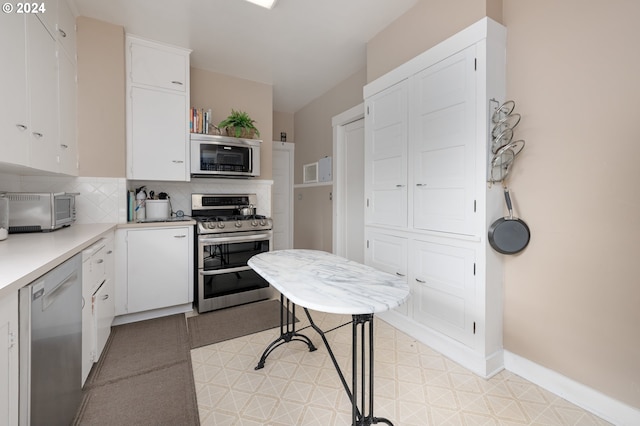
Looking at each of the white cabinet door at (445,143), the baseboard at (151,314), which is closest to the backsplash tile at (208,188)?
the baseboard at (151,314)

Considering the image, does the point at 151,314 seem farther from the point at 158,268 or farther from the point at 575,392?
the point at 575,392

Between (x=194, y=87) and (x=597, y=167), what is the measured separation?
3869mm

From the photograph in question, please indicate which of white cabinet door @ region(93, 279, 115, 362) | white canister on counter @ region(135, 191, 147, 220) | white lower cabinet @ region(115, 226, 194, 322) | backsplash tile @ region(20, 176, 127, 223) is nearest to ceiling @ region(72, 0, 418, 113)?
backsplash tile @ region(20, 176, 127, 223)

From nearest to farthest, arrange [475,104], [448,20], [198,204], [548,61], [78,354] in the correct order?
[78,354]
[548,61]
[475,104]
[448,20]
[198,204]

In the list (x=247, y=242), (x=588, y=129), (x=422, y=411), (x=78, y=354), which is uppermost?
(x=588, y=129)

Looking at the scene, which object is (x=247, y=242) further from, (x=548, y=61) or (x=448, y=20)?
(x=548, y=61)

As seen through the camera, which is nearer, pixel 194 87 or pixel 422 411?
pixel 422 411

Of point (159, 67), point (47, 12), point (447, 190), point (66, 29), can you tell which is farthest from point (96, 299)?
point (447, 190)

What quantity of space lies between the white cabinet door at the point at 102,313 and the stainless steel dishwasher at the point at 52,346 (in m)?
0.41

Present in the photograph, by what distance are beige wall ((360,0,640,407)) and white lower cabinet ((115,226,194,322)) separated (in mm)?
2837

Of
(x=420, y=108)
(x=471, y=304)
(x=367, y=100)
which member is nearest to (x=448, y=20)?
(x=420, y=108)

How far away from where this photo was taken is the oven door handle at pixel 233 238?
279cm

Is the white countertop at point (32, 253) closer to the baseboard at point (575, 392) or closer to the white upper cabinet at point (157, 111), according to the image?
the white upper cabinet at point (157, 111)

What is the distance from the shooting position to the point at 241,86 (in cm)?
363
